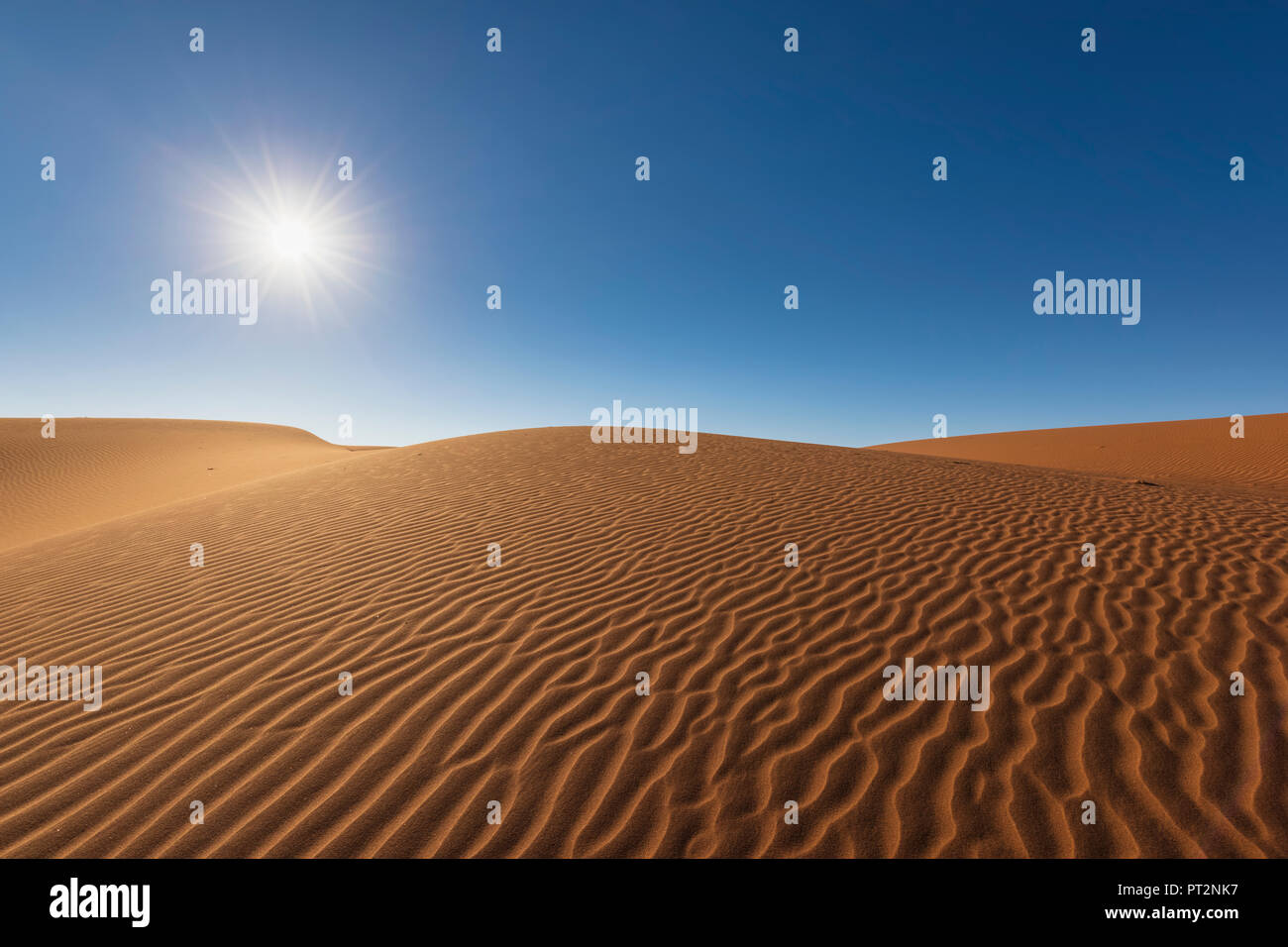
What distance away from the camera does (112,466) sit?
22.4 meters

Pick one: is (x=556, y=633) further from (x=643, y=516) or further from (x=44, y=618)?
(x=44, y=618)

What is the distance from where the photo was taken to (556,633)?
4.27 m

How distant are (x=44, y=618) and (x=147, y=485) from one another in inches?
734

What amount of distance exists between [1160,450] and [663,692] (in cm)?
3495

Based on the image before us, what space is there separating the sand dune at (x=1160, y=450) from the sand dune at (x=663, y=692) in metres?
13.9

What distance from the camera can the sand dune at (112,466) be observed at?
15.5 m
